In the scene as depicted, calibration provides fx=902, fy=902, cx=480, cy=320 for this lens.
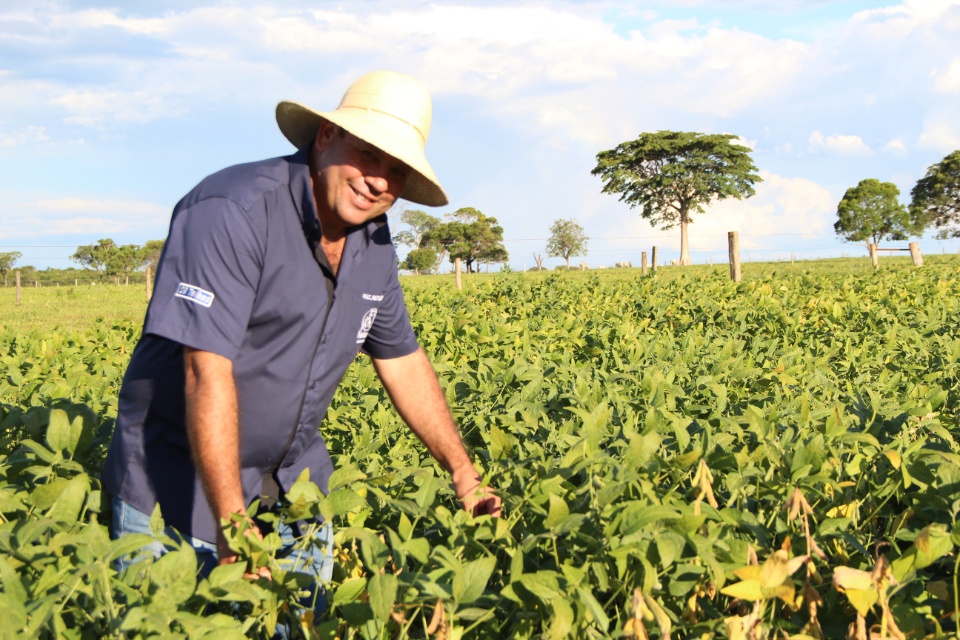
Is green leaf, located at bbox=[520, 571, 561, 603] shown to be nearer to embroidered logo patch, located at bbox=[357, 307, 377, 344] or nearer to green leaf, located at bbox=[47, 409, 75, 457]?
embroidered logo patch, located at bbox=[357, 307, 377, 344]

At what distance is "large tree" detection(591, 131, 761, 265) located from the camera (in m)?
63.2

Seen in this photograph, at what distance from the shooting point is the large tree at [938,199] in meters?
69.6

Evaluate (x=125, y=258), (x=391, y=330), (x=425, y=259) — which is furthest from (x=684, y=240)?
(x=391, y=330)

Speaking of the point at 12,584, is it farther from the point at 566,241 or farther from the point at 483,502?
the point at 566,241

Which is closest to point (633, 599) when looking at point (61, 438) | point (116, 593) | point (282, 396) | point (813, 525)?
point (813, 525)

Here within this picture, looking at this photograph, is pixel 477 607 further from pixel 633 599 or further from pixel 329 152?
pixel 329 152

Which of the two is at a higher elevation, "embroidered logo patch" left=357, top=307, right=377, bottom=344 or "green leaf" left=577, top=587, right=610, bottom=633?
"embroidered logo patch" left=357, top=307, right=377, bottom=344

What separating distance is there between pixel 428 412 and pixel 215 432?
3.21 ft

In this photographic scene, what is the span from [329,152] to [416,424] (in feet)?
3.10

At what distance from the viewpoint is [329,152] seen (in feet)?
8.44

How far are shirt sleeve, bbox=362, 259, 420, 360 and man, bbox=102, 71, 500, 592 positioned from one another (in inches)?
2.3

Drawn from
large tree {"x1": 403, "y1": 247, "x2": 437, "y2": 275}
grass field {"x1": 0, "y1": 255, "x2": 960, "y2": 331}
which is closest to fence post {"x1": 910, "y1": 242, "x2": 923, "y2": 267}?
grass field {"x1": 0, "y1": 255, "x2": 960, "y2": 331}

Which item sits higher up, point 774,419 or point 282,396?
point 282,396

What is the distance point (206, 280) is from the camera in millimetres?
2201
